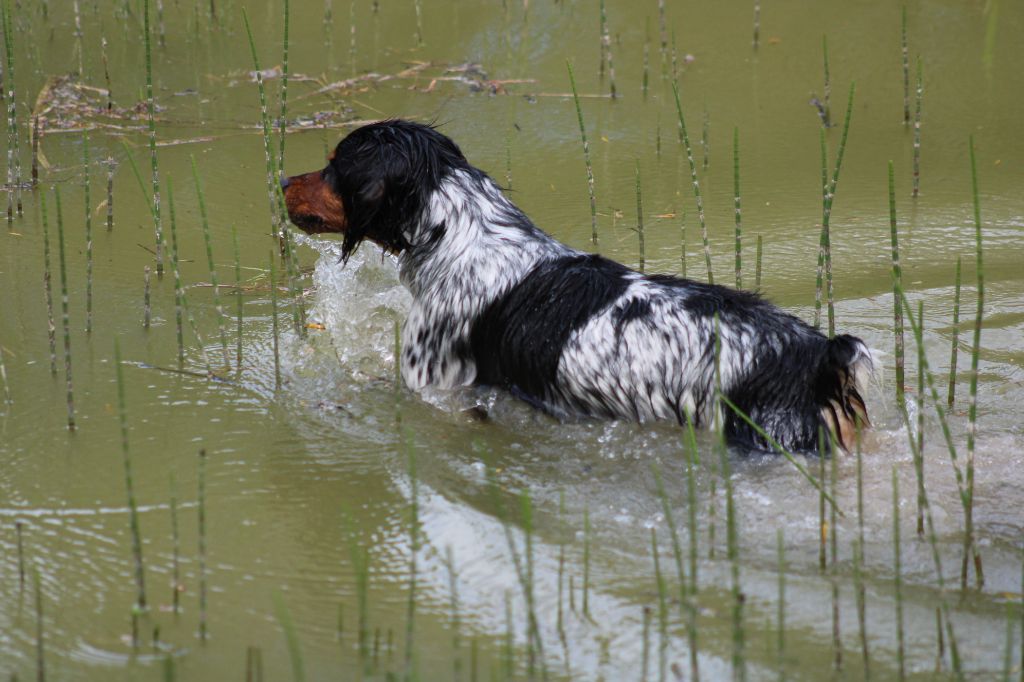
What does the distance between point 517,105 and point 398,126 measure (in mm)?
3417

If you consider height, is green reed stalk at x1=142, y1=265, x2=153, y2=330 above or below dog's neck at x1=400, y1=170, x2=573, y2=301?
below

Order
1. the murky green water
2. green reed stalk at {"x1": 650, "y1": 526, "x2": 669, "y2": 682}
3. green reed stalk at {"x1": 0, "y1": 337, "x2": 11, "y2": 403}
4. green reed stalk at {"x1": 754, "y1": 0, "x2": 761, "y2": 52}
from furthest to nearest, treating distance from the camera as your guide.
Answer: green reed stalk at {"x1": 754, "y1": 0, "x2": 761, "y2": 52}, green reed stalk at {"x1": 0, "y1": 337, "x2": 11, "y2": 403}, the murky green water, green reed stalk at {"x1": 650, "y1": 526, "x2": 669, "y2": 682}

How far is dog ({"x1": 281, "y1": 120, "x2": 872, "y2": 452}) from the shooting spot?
450 cm

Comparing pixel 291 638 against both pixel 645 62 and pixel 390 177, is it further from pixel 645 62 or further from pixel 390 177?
pixel 645 62

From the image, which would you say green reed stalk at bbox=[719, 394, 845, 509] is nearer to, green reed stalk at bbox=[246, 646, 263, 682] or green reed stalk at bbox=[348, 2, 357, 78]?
green reed stalk at bbox=[246, 646, 263, 682]

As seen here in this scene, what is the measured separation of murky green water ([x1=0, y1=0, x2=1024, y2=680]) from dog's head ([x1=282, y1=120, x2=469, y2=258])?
2.21 ft

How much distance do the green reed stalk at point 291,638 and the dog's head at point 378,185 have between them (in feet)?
6.89

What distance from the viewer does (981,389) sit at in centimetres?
522

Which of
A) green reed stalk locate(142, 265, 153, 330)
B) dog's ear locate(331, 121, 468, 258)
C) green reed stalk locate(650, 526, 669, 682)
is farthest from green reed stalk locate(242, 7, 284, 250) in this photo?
green reed stalk locate(650, 526, 669, 682)

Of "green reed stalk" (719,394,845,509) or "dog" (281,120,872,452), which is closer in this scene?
"green reed stalk" (719,394,845,509)

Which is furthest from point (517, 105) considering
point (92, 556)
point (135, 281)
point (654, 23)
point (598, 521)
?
point (92, 556)

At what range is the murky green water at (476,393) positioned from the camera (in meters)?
3.50

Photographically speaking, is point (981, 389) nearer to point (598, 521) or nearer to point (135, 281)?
point (598, 521)

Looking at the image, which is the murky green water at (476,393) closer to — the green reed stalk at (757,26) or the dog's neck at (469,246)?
the green reed stalk at (757,26)
